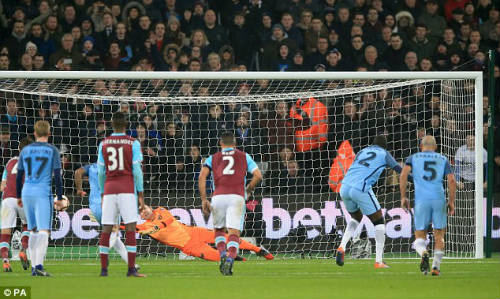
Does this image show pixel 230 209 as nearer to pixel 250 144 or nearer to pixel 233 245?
pixel 233 245

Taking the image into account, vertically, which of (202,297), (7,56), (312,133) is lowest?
(202,297)

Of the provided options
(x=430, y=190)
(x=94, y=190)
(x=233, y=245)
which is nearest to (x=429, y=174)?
(x=430, y=190)

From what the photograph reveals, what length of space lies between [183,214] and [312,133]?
2654 mm

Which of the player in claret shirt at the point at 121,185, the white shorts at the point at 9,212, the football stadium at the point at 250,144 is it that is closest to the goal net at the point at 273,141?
the football stadium at the point at 250,144

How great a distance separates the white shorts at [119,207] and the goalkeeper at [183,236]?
12.4 ft

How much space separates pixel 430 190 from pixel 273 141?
547 centimetres

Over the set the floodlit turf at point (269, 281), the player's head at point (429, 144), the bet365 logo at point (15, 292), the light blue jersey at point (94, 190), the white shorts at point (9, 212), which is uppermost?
the player's head at point (429, 144)

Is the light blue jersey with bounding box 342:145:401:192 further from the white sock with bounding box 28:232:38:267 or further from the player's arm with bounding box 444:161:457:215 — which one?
the white sock with bounding box 28:232:38:267

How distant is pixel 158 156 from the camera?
17125 millimetres

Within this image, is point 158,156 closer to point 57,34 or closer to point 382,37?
point 57,34

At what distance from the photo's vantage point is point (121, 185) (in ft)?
38.0

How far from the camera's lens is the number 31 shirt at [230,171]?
1262cm

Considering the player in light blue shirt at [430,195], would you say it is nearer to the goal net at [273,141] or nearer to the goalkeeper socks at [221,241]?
the goalkeeper socks at [221,241]

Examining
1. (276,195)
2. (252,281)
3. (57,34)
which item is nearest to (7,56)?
(57,34)
